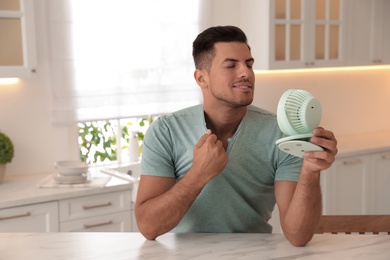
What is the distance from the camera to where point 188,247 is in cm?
174

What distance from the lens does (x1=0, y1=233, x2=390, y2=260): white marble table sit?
5.51 feet

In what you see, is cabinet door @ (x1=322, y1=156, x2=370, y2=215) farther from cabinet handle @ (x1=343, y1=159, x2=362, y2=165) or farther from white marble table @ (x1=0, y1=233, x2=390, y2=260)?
white marble table @ (x1=0, y1=233, x2=390, y2=260)

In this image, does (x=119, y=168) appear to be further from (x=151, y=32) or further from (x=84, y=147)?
(x=151, y=32)

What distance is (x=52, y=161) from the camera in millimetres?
3922

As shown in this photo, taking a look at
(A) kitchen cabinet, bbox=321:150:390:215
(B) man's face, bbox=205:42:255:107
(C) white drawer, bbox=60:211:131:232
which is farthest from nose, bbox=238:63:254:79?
(A) kitchen cabinet, bbox=321:150:390:215

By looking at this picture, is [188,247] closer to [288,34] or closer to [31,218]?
[31,218]

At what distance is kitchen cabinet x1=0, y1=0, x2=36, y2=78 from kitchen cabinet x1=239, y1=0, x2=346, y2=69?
1.70 m

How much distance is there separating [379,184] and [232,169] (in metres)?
3.14

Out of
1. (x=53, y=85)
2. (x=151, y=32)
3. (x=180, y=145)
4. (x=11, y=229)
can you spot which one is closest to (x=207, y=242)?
(x=180, y=145)

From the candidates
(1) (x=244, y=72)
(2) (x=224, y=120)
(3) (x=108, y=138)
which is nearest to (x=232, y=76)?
(1) (x=244, y=72)

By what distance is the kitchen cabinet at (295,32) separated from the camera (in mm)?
4387

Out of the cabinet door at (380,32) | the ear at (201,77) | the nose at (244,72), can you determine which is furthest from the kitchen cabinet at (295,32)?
the nose at (244,72)

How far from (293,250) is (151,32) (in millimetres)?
2625

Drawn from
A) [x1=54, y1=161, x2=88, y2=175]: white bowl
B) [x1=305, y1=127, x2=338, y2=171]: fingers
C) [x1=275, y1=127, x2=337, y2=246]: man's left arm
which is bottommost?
[x1=54, y1=161, x2=88, y2=175]: white bowl
